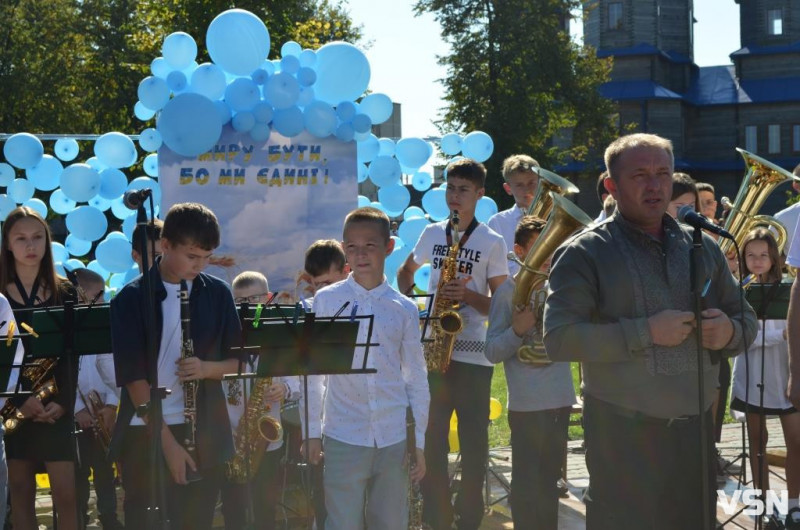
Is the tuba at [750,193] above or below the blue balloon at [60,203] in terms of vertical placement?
below

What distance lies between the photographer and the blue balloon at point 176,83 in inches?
377

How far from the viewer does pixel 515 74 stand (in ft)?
120

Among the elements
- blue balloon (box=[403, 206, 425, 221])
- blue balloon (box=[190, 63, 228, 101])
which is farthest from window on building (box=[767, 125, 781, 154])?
blue balloon (box=[190, 63, 228, 101])

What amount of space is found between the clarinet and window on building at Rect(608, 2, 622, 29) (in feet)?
160

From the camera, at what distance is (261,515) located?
264 inches

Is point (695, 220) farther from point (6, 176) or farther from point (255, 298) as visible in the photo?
point (6, 176)

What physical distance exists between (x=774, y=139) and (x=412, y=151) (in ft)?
147

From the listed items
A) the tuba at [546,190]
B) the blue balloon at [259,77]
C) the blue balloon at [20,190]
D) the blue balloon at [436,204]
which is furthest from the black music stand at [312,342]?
the blue balloon at [20,190]

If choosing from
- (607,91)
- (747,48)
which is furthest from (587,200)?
(747,48)

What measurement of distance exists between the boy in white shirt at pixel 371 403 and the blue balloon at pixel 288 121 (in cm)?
450

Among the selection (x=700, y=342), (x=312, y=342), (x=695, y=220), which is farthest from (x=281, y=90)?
(x=700, y=342)

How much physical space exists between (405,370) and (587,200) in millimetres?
45508

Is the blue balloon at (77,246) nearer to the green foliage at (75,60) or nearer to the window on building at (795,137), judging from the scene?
the green foliage at (75,60)

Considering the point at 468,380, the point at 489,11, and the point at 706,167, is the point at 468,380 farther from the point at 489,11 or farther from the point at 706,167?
the point at 706,167
